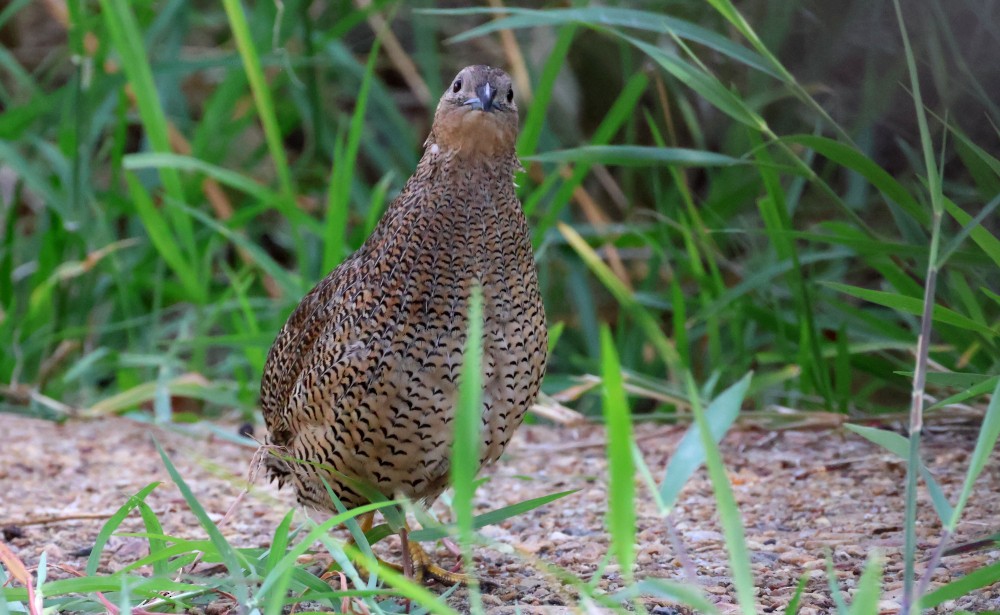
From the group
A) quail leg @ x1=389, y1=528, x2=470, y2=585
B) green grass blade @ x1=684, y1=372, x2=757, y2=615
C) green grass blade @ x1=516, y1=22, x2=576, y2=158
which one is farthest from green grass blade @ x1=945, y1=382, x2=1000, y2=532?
green grass blade @ x1=516, y1=22, x2=576, y2=158

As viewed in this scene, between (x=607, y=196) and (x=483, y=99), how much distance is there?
3.33 metres

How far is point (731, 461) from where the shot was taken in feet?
11.3

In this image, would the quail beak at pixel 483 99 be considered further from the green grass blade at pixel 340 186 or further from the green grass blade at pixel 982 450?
the green grass blade at pixel 340 186

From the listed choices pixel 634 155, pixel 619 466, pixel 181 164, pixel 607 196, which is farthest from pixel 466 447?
pixel 607 196

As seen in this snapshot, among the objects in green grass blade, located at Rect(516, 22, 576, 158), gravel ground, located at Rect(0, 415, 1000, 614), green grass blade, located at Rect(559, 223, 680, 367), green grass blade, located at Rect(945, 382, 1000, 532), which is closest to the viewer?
green grass blade, located at Rect(945, 382, 1000, 532)

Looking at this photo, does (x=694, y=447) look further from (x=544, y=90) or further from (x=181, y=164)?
(x=181, y=164)

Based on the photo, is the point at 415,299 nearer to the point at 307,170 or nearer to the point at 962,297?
the point at 962,297

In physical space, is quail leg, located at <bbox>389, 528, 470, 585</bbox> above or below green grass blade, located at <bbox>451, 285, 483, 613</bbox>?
below

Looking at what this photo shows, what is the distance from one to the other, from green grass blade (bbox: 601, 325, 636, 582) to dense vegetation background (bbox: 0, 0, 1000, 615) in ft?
1.62

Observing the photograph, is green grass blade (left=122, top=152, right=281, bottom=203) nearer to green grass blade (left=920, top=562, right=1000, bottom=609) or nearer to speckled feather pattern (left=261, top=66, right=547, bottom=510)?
speckled feather pattern (left=261, top=66, right=547, bottom=510)

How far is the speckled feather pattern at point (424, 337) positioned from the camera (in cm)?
237

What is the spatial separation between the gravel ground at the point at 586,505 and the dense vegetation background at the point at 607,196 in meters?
0.18

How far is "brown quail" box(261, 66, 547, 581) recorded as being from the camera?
2.37 metres

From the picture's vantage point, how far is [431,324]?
93.6 inches
